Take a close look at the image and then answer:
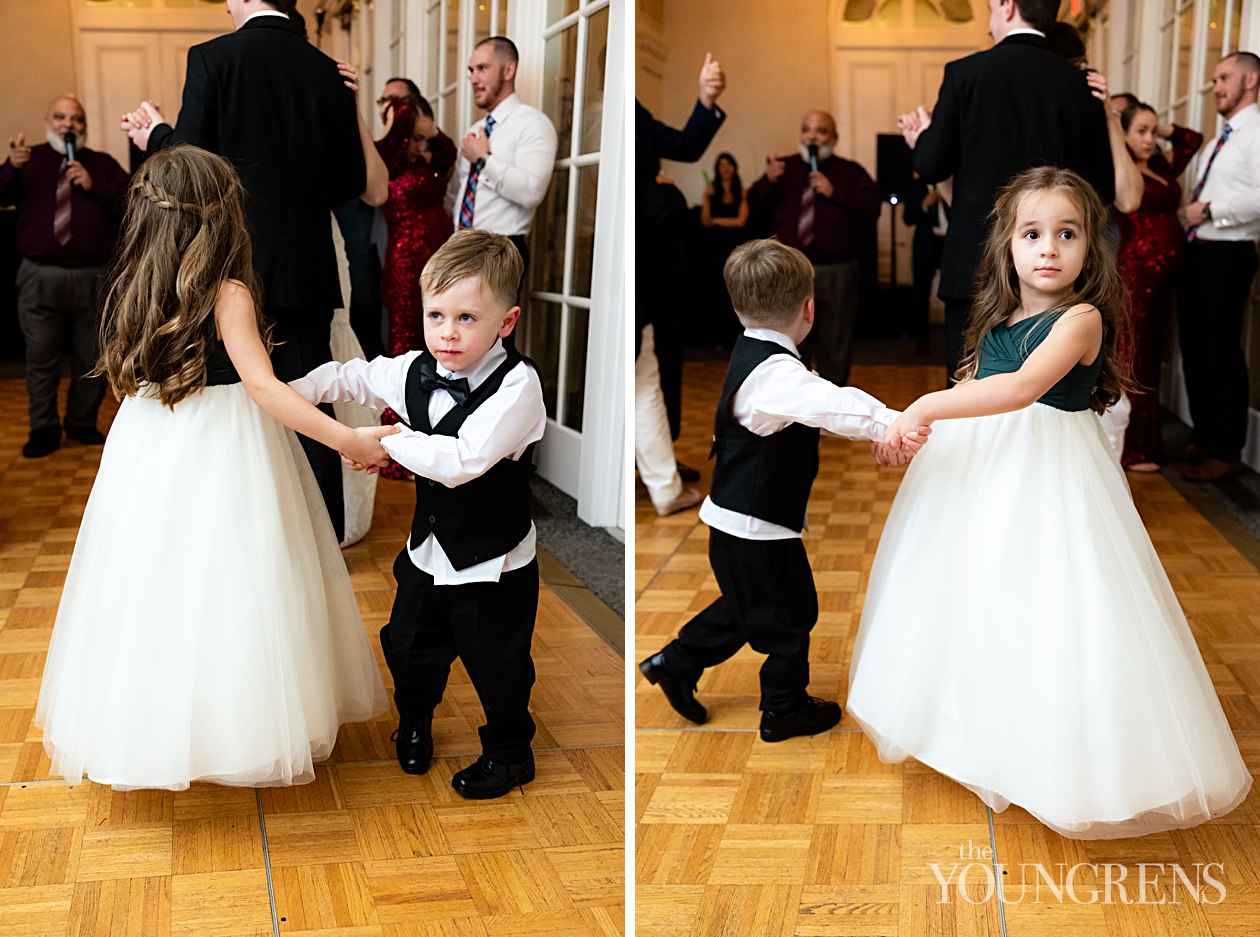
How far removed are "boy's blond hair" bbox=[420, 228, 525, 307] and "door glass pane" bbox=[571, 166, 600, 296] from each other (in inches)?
68.5

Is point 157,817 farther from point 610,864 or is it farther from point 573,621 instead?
point 573,621

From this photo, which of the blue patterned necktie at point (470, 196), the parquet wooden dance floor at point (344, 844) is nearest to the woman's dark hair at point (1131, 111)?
the blue patterned necktie at point (470, 196)

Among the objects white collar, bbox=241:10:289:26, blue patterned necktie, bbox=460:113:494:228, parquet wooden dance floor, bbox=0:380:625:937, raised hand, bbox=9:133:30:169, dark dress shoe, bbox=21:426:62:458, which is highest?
white collar, bbox=241:10:289:26

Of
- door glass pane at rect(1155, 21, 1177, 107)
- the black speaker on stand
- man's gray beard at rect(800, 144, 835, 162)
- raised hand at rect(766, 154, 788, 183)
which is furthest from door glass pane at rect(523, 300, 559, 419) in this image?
the black speaker on stand

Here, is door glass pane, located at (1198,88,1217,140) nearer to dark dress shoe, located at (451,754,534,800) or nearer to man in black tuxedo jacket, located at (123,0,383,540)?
man in black tuxedo jacket, located at (123,0,383,540)

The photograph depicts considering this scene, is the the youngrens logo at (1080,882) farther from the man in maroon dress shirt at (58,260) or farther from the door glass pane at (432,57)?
the door glass pane at (432,57)

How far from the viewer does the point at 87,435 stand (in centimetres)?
428

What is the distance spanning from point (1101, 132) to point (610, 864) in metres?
1.77

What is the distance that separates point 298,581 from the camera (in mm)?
1864

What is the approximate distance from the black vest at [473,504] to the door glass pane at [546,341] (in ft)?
6.33

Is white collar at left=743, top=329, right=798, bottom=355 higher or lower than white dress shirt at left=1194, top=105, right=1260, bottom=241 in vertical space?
lower

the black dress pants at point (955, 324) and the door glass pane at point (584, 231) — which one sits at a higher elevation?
the door glass pane at point (584, 231)

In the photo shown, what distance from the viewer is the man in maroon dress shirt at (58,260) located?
4125 millimetres

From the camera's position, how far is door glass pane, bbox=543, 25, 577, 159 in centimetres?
369
